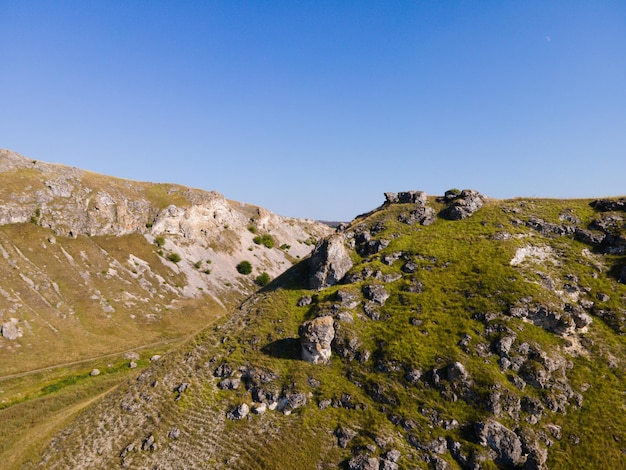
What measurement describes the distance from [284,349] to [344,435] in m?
A: 14.3

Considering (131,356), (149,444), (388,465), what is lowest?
(131,356)

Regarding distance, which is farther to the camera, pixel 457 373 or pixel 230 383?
pixel 230 383

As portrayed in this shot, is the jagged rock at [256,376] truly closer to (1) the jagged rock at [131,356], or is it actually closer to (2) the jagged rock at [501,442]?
(2) the jagged rock at [501,442]

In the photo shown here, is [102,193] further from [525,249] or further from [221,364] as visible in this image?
[525,249]

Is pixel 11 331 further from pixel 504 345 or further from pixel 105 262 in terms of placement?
pixel 504 345

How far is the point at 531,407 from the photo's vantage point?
35719 millimetres

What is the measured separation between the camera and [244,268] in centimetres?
15850

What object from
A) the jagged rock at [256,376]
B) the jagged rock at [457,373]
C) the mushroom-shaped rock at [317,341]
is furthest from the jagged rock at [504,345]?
the jagged rock at [256,376]

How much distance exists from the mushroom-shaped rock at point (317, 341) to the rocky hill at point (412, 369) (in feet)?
0.64

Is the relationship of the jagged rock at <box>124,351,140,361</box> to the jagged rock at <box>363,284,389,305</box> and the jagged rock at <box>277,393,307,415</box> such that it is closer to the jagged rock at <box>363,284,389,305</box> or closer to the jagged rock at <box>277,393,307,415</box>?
the jagged rock at <box>277,393,307,415</box>

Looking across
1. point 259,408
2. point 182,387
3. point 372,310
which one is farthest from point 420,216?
point 182,387

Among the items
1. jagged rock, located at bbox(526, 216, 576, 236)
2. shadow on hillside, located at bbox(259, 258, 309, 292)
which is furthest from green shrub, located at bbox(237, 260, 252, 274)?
jagged rock, located at bbox(526, 216, 576, 236)

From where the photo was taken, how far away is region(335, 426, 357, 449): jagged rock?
3510 cm

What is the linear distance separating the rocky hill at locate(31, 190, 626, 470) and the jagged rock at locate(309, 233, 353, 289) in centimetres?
25
